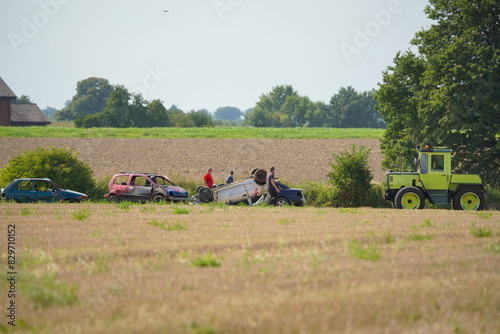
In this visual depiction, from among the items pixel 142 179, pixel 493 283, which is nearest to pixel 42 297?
pixel 493 283

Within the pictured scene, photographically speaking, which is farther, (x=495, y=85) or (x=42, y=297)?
(x=495, y=85)

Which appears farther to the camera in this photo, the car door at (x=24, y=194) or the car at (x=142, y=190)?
the car at (x=142, y=190)

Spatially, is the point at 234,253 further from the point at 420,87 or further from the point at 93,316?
the point at 420,87

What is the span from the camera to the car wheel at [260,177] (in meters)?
23.7

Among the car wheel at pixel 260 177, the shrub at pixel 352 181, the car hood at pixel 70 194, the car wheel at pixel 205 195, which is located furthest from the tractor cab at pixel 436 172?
the car hood at pixel 70 194

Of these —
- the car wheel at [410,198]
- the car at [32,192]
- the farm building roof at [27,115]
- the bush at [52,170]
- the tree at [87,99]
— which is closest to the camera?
the car wheel at [410,198]

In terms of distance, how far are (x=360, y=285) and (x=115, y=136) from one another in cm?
5891

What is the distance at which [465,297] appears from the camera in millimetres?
7633

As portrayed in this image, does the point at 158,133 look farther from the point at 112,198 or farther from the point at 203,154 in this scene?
the point at 112,198

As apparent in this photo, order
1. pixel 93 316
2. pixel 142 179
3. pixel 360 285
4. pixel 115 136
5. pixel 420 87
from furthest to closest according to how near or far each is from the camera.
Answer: pixel 115 136, pixel 420 87, pixel 142 179, pixel 360 285, pixel 93 316

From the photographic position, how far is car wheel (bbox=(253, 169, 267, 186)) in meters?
23.7

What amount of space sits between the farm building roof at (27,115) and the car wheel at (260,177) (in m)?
73.3

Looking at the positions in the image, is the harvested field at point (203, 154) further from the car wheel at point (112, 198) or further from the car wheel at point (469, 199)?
the car wheel at point (469, 199)

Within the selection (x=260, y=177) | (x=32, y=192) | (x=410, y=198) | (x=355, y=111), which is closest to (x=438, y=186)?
(x=410, y=198)
